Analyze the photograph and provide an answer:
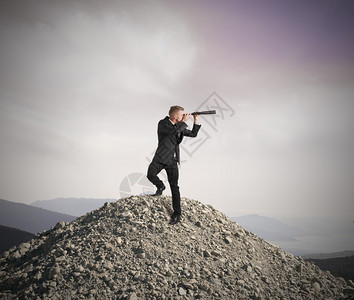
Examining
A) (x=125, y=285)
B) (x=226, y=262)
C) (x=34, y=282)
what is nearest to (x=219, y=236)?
(x=226, y=262)

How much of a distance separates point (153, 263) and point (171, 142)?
11.1 ft

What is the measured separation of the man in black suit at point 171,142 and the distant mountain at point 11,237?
26.4 m

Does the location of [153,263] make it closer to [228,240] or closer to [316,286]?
[228,240]

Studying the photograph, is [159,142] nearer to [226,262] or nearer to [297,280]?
[226,262]

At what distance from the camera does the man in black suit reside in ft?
22.5

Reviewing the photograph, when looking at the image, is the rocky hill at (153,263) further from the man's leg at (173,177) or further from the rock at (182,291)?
the man's leg at (173,177)

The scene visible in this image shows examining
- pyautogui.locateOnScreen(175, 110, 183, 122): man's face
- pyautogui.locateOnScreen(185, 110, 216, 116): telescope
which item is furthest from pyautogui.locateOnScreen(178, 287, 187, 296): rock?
pyautogui.locateOnScreen(185, 110, 216, 116): telescope

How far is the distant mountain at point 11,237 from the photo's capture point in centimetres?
2519

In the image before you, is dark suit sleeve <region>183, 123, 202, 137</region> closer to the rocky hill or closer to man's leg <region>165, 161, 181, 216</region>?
man's leg <region>165, 161, 181, 216</region>

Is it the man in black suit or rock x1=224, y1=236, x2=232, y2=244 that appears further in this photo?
rock x1=224, y1=236, x2=232, y2=244

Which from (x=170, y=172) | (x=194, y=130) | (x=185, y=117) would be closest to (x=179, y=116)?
(x=185, y=117)

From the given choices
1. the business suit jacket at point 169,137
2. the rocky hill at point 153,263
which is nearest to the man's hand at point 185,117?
the business suit jacket at point 169,137

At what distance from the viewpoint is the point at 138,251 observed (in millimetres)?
6281

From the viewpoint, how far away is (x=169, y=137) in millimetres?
6980
